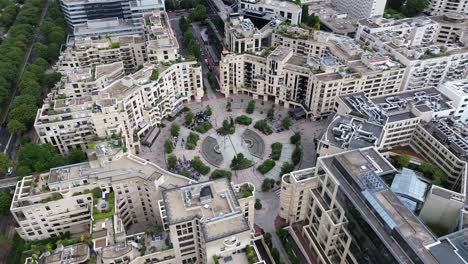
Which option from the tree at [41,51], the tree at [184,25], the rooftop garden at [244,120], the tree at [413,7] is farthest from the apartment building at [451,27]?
the tree at [41,51]

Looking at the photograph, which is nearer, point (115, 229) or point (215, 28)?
point (115, 229)

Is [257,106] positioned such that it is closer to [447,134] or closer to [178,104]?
[178,104]

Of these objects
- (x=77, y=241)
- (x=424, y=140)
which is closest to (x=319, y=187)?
(x=424, y=140)

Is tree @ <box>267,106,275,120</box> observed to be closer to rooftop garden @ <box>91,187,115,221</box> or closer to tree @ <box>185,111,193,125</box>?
tree @ <box>185,111,193,125</box>

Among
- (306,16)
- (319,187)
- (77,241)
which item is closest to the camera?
(77,241)

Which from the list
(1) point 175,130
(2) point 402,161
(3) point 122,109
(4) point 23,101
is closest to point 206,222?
(3) point 122,109

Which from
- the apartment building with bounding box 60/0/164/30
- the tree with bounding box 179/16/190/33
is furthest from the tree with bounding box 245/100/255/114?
the tree with bounding box 179/16/190/33

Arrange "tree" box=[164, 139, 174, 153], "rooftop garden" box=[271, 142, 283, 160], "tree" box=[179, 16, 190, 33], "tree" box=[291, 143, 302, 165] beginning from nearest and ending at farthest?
"tree" box=[291, 143, 302, 165], "rooftop garden" box=[271, 142, 283, 160], "tree" box=[164, 139, 174, 153], "tree" box=[179, 16, 190, 33]
